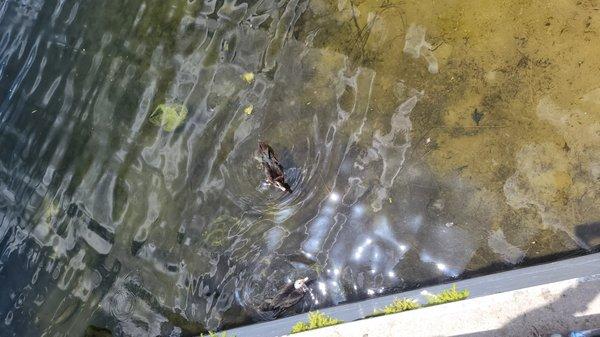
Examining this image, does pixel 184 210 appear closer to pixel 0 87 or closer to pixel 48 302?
pixel 48 302

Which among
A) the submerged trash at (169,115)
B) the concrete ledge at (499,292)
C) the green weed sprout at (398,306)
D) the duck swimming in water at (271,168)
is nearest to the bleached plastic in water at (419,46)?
the duck swimming in water at (271,168)

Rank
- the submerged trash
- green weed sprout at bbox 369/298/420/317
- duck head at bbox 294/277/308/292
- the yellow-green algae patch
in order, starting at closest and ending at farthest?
green weed sprout at bbox 369/298/420/317 < the yellow-green algae patch < duck head at bbox 294/277/308/292 < the submerged trash

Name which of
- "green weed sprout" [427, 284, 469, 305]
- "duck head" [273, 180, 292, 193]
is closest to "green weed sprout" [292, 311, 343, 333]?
"green weed sprout" [427, 284, 469, 305]

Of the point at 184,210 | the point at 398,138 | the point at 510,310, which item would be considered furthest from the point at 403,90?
the point at 184,210

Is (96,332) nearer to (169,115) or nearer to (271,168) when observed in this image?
(169,115)

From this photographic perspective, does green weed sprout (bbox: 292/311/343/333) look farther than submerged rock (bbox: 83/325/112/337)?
No

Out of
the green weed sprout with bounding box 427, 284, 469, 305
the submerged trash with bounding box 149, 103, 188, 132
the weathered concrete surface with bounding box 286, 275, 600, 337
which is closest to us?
the weathered concrete surface with bounding box 286, 275, 600, 337

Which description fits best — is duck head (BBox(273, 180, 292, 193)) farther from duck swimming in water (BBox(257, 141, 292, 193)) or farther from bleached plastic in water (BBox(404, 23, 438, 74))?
bleached plastic in water (BBox(404, 23, 438, 74))
